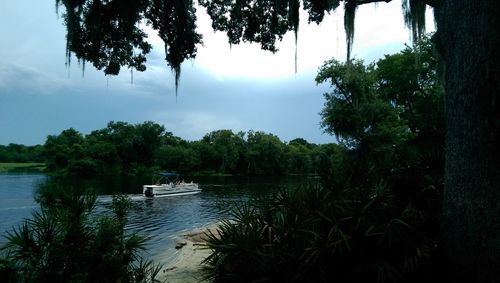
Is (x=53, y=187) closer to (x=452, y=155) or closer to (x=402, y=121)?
(x=452, y=155)

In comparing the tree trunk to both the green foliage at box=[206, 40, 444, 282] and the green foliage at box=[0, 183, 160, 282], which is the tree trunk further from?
the green foliage at box=[0, 183, 160, 282]

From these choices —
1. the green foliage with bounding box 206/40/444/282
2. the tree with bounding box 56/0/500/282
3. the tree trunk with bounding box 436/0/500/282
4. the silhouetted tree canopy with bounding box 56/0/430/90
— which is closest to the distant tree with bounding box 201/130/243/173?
the silhouetted tree canopy with bounding box 56/0/430/90

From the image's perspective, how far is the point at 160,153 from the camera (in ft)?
356

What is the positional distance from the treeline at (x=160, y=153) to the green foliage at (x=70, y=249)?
317 feet

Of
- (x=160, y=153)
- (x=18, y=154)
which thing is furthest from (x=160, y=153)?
(x=18, y=154)

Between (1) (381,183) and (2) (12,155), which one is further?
(2) (12,155)

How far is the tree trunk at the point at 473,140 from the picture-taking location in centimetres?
577

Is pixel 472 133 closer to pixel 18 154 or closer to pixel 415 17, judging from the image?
pixel 415 17

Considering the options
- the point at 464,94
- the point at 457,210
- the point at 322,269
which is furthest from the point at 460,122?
the point at 322,269

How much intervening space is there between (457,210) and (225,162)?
106m

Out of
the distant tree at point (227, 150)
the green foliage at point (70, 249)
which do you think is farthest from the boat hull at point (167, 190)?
the distant tree at point (227, 150)

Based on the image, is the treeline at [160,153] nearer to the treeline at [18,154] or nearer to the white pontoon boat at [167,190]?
the treeline at [18,154]

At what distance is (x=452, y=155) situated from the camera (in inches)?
248

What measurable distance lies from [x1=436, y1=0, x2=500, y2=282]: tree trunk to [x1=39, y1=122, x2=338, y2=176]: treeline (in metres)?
98.7
